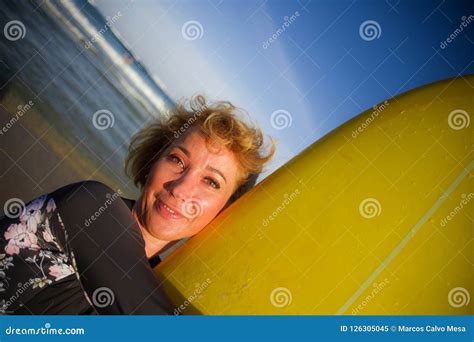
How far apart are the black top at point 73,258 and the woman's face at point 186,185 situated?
218mm

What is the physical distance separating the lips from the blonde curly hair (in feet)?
0.65

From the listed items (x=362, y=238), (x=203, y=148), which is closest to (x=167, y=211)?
(x=203, y=148)

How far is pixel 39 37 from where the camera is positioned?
2080 millimetres

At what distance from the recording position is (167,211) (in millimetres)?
1247

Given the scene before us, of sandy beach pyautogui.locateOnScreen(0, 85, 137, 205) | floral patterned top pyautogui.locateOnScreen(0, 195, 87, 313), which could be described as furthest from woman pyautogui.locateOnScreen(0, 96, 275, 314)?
sandy beach pyautogui.locateOnScreen(0, 85, 137, 205)

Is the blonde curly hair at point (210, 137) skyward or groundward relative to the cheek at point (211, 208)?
skyward

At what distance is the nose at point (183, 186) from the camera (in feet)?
4.01

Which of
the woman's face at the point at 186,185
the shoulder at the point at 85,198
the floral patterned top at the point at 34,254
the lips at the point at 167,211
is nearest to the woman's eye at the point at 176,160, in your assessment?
the woman's face at the point at 186,185

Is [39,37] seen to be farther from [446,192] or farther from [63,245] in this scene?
[446,192]

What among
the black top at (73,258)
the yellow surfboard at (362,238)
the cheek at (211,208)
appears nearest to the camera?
the black top at (73,258)

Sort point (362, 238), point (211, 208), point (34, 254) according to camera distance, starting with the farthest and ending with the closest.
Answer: point (211, 208), point (362, 238), point (34, 254)

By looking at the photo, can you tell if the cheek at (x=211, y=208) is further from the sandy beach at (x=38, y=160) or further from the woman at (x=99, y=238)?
the sandy beach at (x=38, y=160)

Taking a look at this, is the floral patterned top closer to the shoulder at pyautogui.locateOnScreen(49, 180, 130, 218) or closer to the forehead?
the shoulder at pyautogui.locateOnScreen(49, 180, 130, 218)

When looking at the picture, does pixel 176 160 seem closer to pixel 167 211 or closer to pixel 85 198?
pixel 167 211
